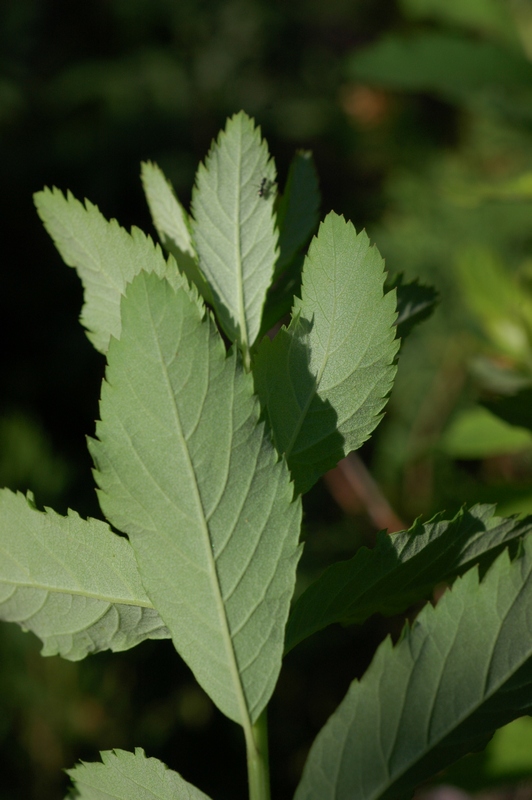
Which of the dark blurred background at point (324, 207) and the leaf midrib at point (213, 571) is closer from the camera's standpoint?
the leaf midrib at point (213, 571)

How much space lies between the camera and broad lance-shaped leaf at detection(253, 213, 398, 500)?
1.40 feet

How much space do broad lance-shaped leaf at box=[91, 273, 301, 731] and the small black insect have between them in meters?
0.16

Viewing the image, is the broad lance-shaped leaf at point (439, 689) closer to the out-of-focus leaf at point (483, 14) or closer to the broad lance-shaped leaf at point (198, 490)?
the broad lance-shaped leaf at point (198, 490)

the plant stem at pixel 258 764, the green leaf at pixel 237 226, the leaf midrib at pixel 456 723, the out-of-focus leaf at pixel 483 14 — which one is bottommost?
the leaf midrib at pixel 456 723

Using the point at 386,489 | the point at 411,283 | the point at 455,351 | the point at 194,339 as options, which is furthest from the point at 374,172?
the point at 194,339

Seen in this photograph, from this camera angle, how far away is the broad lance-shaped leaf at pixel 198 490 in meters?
0.39

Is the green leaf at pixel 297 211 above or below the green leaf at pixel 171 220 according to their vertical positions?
below

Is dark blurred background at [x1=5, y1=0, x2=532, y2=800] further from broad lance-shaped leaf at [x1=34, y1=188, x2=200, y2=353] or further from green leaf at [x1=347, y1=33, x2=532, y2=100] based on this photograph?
broad lance-shaped leaf at [x1=34, y1=188, x2=200, y2=353]

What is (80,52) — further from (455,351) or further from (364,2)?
(455,351)

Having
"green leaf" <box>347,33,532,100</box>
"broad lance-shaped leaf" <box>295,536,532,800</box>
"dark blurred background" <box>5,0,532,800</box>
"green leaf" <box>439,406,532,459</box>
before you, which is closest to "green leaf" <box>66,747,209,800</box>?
"broad lance-shaped leaf" <box>295,536,532,800</box>

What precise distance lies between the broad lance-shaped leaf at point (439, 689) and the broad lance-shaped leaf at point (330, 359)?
0.39 feet

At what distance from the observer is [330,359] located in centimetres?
44

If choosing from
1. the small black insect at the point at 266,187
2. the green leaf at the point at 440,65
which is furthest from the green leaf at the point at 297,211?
the green leaf at the point at 440,65

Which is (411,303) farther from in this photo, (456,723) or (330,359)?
(456,723)
